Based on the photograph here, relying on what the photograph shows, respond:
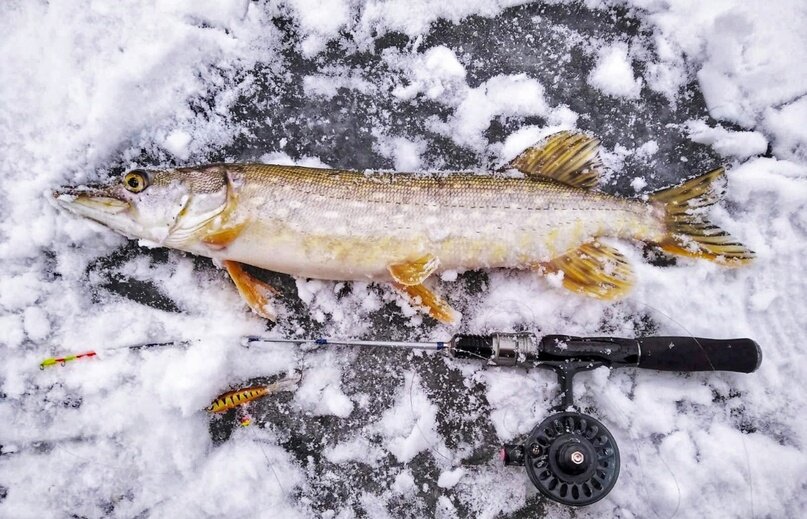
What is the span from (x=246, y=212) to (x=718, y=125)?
2.09 meters

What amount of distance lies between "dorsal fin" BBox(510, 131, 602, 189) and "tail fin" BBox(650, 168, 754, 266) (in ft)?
0.93

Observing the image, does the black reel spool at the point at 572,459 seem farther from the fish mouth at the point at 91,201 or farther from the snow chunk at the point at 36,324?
the snow chunk at the point at 36,324

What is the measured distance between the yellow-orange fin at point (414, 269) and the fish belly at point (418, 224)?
0.08 feet

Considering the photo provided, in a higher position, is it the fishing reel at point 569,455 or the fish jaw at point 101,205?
the fishing reel at point 569,455

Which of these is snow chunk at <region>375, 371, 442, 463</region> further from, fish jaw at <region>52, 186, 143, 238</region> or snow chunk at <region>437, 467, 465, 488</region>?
fish jaw at <region>52, 186, 143, 238</region>

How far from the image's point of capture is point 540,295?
227 centimetres

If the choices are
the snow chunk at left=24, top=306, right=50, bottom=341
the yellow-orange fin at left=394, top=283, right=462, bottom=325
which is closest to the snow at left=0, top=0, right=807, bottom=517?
the snow chunk at left=24, top=306, right=50, bottom=341

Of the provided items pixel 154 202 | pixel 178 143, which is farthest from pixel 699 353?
pixel 178 143

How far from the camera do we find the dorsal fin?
225cm

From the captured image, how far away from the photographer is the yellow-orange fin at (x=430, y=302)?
213cm

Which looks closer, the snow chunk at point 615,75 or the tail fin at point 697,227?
the tail fin at point 697,227

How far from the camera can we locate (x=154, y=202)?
210 cm

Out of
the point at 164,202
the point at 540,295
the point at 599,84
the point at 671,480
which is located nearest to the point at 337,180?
the point at 164,202

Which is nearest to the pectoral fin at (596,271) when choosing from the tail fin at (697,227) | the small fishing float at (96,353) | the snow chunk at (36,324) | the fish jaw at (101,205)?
the tail fin at (697,227)
